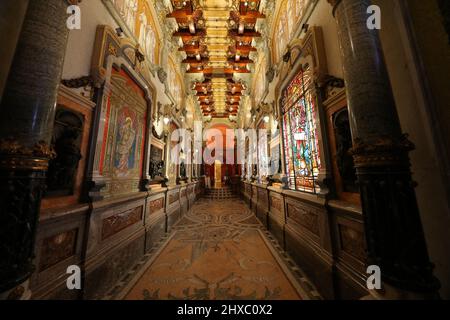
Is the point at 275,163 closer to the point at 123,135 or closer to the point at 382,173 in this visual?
the point at 382,173

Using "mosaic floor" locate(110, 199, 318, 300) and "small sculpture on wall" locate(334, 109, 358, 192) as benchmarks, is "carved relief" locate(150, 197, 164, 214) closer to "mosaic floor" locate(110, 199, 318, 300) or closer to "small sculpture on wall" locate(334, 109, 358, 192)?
"mosaic floor" locate(110, 199, 318, 300)

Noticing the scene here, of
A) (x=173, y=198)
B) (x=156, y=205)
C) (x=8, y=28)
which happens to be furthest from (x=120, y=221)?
(x=173, y=198)

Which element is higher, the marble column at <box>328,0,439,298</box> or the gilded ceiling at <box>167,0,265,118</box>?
the gilded ceiling at <box>167,0,265,118</box>

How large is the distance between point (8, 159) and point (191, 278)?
8.05ft

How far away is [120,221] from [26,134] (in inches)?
80.0

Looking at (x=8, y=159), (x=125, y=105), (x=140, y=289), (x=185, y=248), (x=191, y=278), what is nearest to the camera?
(x=8, y=159)

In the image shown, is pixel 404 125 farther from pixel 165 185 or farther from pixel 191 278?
pixel 165 185

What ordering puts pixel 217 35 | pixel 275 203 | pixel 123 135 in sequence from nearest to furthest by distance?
pixel 123 135
pixel 275 203
pixel 217 35

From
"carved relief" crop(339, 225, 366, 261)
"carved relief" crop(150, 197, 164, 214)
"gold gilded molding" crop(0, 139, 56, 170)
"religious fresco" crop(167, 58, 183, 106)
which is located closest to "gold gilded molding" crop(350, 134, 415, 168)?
"carved relief" crop(339, 225, 366, 261)

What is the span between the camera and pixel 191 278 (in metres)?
2.39

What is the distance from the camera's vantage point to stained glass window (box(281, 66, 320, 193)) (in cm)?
282

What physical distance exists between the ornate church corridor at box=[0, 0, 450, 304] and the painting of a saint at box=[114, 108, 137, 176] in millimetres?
32

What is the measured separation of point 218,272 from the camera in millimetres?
2553
